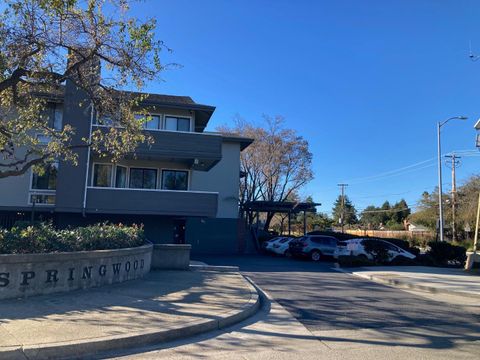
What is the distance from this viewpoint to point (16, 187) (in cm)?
2614

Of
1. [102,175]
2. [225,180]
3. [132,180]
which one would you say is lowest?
[132,180]

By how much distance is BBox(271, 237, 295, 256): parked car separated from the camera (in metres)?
31.5

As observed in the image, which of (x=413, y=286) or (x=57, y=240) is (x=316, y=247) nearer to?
(x=413, y=286)

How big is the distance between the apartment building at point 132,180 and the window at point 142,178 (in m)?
0.06

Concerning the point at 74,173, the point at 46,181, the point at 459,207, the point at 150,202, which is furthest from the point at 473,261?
the point at 459,207

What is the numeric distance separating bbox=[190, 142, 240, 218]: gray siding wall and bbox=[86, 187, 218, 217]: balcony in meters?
8.45

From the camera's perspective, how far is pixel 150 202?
84.6ft

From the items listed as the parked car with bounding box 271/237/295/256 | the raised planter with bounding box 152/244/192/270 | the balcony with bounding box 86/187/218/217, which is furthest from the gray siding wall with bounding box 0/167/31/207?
the parked car with bounding box 271/237/295/256

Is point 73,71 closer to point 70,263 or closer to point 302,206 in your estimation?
point 70,263

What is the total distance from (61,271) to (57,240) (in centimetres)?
109

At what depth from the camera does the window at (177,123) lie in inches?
1106

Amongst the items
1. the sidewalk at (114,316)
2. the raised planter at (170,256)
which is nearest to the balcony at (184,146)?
the raised planter at (170,256)

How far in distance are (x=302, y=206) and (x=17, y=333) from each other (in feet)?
106

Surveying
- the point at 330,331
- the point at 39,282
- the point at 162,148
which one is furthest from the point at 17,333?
the point at 162,148
